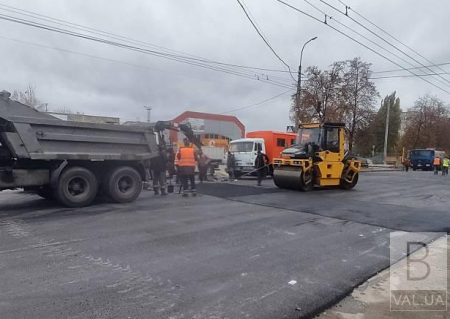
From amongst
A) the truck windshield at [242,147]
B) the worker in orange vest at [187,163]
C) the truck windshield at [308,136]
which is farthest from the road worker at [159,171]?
the truck windshield at [242,147]

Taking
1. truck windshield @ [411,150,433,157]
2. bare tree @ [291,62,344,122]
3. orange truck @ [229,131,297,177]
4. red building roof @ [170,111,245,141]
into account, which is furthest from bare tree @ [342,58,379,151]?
red building roof @ [170,111,245,141]

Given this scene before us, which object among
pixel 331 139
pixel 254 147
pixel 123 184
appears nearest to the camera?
pixel 123 184

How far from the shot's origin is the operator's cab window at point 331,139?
1330 centimetres

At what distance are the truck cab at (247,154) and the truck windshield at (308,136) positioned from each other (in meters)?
4.27

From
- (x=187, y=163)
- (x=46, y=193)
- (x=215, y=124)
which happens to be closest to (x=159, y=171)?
(x=187, y=163)

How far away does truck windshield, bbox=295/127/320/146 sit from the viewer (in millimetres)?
13383

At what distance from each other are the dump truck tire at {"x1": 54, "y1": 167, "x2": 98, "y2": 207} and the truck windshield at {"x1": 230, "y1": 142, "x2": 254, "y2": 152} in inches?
427

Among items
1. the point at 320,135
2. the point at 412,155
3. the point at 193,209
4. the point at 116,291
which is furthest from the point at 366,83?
the point at 116,291

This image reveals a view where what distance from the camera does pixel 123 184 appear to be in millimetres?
9039

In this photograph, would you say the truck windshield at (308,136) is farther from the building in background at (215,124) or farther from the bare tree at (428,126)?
the bare tree at (428,126)

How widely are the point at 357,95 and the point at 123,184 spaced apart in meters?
29.5

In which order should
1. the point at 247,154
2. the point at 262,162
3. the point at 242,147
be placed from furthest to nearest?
the point at 242,147 → the point at 247,154 → the point at 262,162

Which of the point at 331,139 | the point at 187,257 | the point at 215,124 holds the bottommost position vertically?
the point at 187,257

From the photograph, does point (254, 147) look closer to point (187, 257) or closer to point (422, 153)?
point (187, 257)
